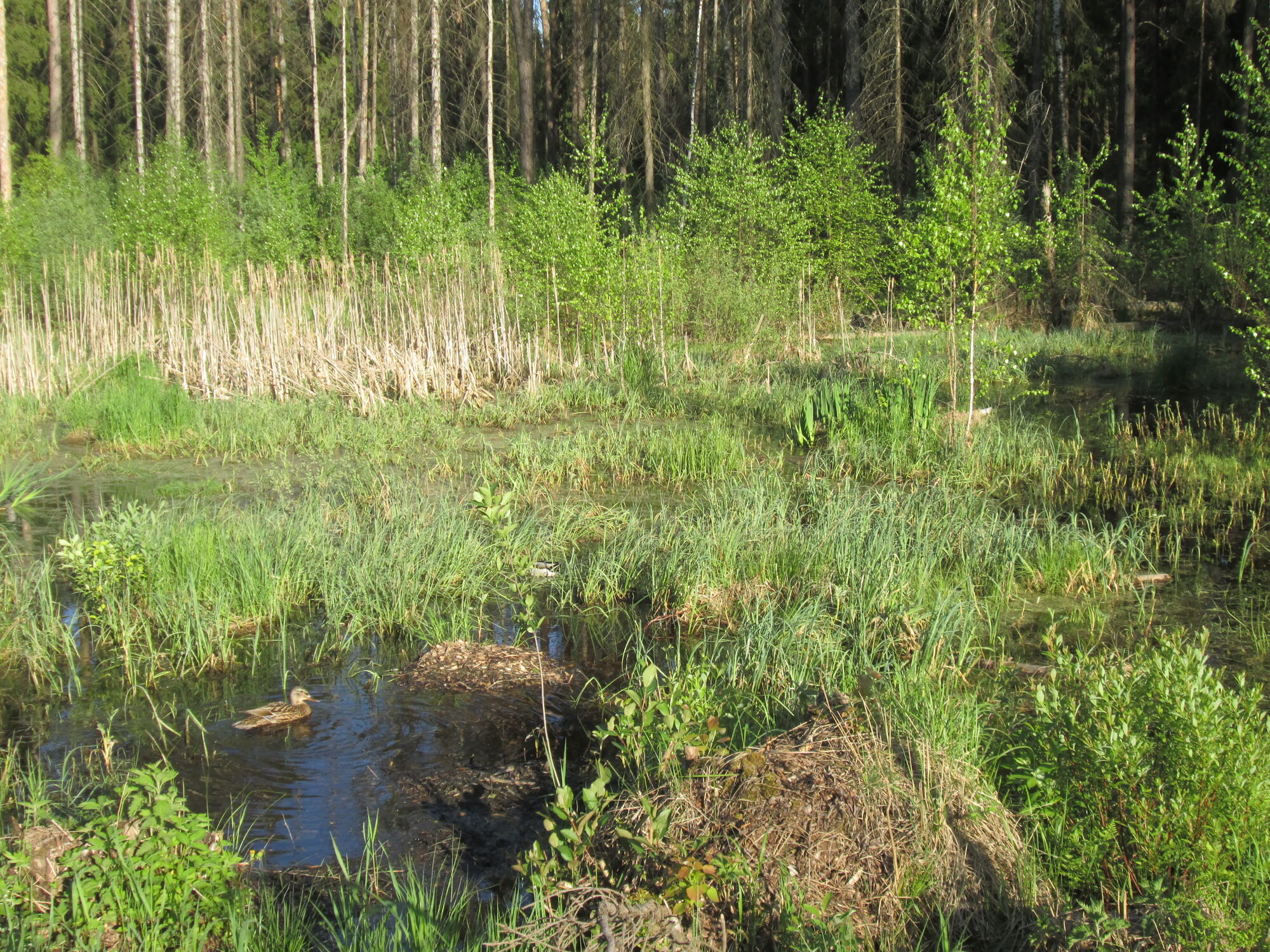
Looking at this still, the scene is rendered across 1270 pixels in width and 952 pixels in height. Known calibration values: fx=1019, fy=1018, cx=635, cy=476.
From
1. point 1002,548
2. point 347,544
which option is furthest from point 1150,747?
point 347,544

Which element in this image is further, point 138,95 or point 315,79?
point 315,79

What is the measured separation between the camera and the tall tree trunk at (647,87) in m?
27.0

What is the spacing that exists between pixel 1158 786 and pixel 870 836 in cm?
94

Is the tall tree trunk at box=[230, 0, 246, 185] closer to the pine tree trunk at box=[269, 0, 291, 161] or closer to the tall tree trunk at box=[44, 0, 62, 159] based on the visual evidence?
the pine tree trunk at box=[269, 0, 291, 161]

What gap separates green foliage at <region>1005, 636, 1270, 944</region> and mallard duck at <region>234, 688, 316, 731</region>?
3403mm

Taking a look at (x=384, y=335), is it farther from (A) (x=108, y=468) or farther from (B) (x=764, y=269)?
(B) (x=764, y=269)

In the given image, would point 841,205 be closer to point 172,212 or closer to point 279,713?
point 172,212

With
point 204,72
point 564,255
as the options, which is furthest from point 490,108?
point 564,255

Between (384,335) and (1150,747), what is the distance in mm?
12665

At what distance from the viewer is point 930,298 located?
1102 centimetres

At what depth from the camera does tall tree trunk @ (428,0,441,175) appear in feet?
78.2

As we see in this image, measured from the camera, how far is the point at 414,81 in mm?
29469

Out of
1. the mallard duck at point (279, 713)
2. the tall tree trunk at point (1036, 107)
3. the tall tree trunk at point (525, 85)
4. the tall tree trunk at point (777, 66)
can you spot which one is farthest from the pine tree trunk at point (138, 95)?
the mallard duck at point (279, 713)

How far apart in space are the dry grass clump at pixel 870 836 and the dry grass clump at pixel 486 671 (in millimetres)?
2062
